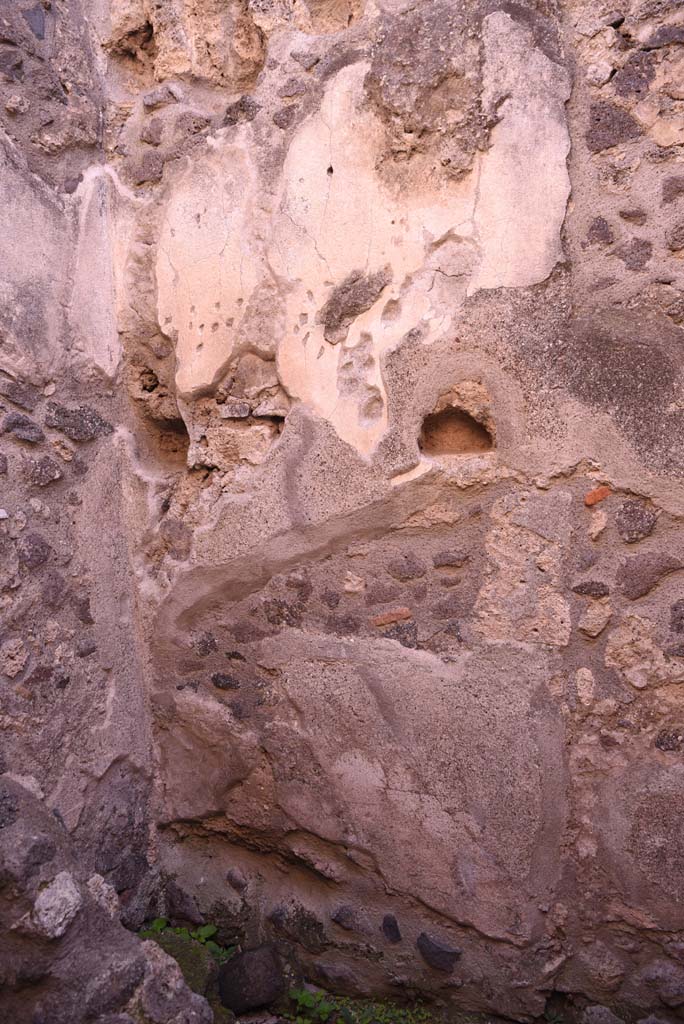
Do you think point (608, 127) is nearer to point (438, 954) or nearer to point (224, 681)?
point (224, 681)

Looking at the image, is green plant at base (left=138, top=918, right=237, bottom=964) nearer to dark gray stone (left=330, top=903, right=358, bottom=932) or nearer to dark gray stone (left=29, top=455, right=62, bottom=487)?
dark gray stone (left=330, top=903, right=358, bottom=932)

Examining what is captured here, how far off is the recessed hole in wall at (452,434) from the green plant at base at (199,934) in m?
1.52

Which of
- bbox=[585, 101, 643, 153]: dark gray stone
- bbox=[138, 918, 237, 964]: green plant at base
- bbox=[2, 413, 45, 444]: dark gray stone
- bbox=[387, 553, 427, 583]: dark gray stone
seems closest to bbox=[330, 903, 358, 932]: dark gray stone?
bbox=[138, 918, 237, 964]: green plant at base

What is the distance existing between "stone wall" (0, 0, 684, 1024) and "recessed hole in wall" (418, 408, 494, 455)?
0.02 metres

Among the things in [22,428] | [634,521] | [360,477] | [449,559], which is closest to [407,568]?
[449,559]

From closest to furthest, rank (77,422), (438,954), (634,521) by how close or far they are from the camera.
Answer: (634,521)
(438,954)
(77,422)

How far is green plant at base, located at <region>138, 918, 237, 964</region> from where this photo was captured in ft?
8.45

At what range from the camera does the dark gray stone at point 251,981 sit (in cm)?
238

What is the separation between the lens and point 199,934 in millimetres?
2621

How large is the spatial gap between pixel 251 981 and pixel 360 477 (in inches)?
53.5

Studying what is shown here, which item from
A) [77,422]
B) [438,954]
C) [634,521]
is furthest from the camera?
[77,422]

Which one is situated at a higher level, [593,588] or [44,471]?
[44,471]

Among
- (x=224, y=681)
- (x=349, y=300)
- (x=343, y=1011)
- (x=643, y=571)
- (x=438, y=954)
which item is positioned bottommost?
(x=343, y=1011)

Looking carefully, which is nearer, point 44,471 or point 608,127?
point 608,127
